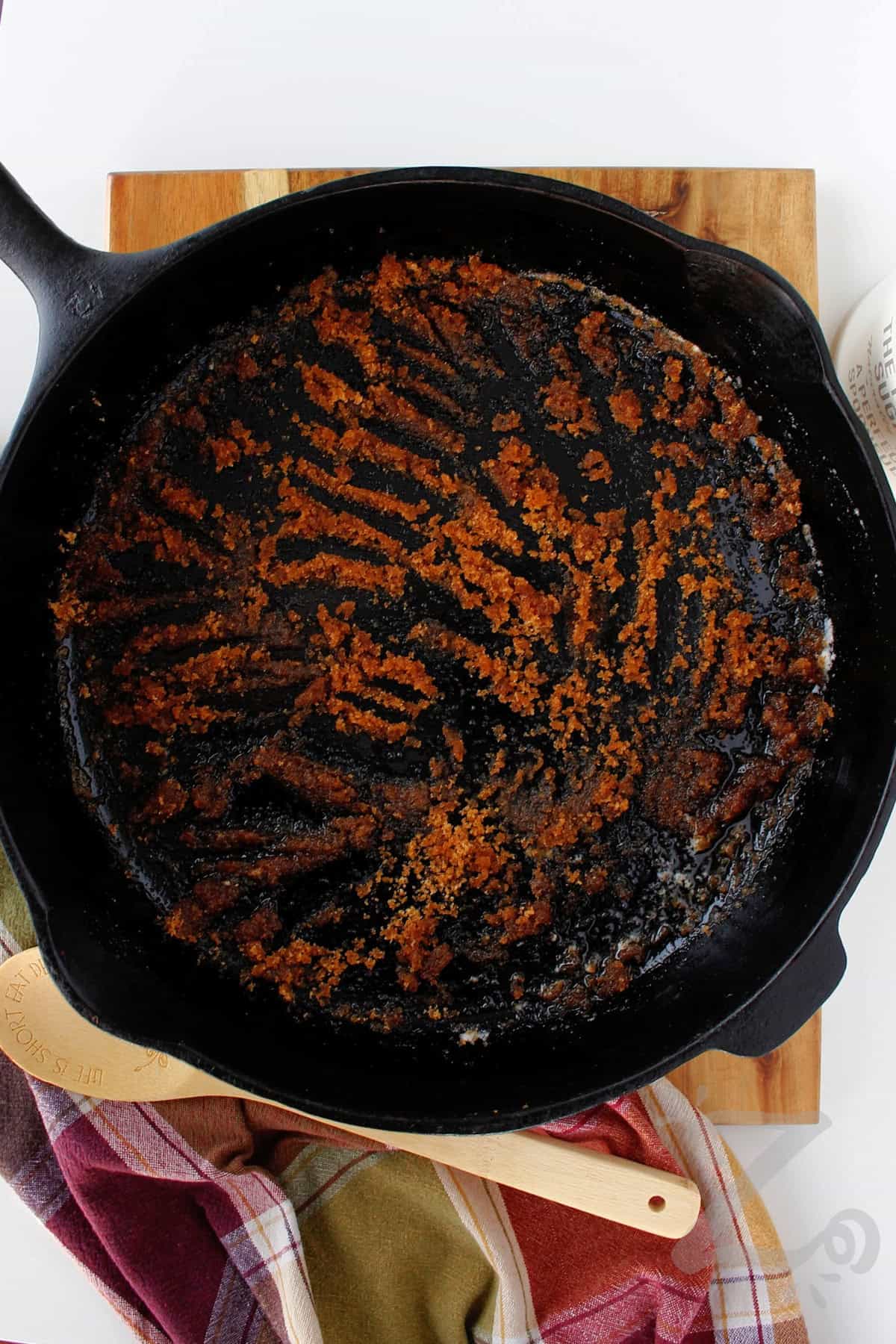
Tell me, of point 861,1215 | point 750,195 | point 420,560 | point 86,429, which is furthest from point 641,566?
point 861,1215

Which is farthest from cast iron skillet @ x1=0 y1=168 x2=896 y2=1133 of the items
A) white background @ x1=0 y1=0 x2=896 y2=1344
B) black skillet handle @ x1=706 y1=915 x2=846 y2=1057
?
white background @ x1=0 y1=0 x2=896 y2=1344

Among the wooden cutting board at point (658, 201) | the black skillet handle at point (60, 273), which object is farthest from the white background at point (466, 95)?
the black skillet handle at point (60, 273)

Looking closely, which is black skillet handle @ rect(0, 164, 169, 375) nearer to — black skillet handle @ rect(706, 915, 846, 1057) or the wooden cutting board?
the wooden cutting board

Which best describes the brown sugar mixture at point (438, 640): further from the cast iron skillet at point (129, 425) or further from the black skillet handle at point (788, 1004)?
the black skillet handle at point (788, 1004)

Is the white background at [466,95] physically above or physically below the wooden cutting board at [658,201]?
above

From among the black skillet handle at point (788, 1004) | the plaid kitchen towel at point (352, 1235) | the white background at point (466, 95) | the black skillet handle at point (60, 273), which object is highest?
the white background at point (466, 95)

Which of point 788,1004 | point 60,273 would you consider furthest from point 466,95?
point 788,1004

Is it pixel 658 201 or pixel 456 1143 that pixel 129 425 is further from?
pixel 456 1143

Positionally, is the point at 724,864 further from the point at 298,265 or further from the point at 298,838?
the point at 298,265
